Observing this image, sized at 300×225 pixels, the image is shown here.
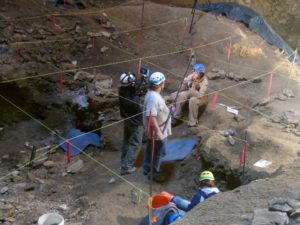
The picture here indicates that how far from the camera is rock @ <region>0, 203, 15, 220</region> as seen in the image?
675 cm

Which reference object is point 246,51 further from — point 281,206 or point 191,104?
point 281,206

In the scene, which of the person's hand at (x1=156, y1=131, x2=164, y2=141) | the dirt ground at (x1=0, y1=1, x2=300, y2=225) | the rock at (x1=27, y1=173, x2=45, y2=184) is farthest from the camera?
the rock at (x1=27, y1=173, x2=45, y2=184)

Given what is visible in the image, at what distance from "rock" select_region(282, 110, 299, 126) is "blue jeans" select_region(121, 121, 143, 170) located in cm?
285

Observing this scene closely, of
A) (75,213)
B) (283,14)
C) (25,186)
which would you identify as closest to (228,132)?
(75,213)

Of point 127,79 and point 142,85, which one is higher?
point 127,79

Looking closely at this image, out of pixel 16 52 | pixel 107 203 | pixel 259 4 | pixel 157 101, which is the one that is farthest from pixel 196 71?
pixel 259 4

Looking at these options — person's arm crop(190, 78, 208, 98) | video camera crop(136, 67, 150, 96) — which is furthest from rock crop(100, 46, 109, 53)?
video camera crop(136, 67, 150, 96)

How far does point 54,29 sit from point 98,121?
13.9ft

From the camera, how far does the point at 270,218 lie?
4047 mm

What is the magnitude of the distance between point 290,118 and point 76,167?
4243 mm

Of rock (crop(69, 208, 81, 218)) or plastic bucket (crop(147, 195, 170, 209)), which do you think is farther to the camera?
rock (crop(69, 208, 81, 218))

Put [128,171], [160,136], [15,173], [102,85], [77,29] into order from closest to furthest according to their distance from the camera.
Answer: [160,136] → [128,171] → [15,173] → [102,85] → [77,29]

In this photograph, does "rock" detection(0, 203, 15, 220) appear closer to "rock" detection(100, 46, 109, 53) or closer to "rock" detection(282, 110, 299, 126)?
"rock" detection(282, 110, 299, 126)

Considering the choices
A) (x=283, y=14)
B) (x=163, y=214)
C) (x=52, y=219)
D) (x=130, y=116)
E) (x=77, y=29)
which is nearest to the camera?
(x=163, y=214)
